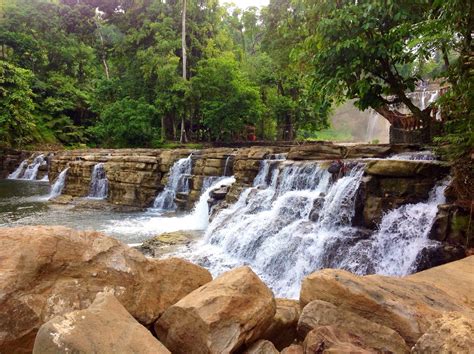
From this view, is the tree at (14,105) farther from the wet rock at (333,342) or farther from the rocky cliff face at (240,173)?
the wet rock at (333,342)

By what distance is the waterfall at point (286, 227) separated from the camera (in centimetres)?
769

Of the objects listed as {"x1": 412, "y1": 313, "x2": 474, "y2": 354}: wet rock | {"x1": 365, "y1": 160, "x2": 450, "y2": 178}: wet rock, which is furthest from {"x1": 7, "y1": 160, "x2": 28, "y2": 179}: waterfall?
{"x1": 412, "y1": 313, "x2": 474, "y2": 354}: wet rock

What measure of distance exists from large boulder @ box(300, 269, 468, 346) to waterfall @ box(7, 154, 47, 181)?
2358 centimetres

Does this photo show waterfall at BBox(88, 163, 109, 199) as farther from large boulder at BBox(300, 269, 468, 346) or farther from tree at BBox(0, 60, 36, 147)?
large boulder at BBox(300, 269, 468, 346)

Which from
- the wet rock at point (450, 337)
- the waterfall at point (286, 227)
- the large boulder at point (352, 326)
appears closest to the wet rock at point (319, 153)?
the waterfall at point (286, 227)

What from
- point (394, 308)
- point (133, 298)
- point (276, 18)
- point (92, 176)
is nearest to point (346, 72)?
point (394, 308)

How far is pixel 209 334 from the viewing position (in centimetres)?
239

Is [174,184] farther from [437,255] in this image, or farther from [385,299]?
[385,299]

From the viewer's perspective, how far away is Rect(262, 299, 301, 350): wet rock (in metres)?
2.79

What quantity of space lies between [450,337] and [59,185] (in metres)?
19.8

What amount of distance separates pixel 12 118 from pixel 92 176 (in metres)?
11.7

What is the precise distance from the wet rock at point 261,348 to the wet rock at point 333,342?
27 cm

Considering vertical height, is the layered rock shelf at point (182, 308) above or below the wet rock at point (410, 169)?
below

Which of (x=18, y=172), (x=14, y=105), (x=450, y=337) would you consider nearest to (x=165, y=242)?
(x=450, y=337)
